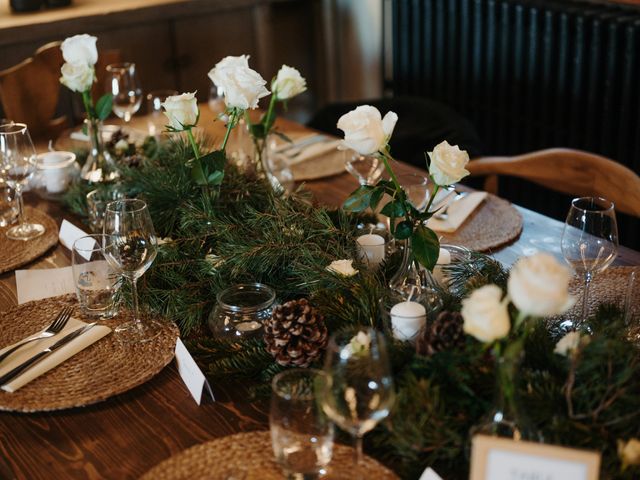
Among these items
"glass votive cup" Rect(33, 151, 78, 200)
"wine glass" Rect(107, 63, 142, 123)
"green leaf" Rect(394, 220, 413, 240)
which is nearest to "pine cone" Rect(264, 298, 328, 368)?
"green leaf" Rect(394, 220, 413, 240)

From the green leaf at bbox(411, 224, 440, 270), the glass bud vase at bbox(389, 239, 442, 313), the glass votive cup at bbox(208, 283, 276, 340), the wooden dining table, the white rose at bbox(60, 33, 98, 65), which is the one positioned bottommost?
the wooden dining table

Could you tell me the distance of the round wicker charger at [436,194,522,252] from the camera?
1572 millimetres

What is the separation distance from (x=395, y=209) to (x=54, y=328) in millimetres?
547

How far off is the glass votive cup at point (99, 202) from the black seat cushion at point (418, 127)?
118cm

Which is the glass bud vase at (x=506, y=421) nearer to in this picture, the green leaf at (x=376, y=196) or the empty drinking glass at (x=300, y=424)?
the empty drinking glass at (x=300, y=424)

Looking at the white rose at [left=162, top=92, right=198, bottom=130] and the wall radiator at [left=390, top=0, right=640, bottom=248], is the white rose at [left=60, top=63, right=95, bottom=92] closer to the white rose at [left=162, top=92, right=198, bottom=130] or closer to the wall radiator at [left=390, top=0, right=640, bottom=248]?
the white rose at [left=162, top=92, right=198, bottom=130]

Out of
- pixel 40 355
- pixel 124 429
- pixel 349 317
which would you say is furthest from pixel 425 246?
pixel 40 355

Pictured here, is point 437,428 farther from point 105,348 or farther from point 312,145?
point 312,145

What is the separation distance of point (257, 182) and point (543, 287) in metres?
0.89

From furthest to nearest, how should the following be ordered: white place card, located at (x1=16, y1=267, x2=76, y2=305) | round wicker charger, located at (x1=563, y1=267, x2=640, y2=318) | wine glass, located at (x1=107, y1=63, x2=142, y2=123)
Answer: wine glass, located at (x1=107, y1=63, x2=142, y2=123)
white place card, located at (x1=16, y1=267, x2=76, y2=305)
round wicker charger, located at (x1=563, y1=267, x2=640, y2=318)

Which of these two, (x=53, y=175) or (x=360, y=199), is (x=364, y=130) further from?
(x=53, y=175)

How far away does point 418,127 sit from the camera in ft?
9.14

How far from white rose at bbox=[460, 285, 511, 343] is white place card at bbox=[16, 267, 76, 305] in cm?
85

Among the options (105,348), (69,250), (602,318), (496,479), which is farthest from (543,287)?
(69,250)
